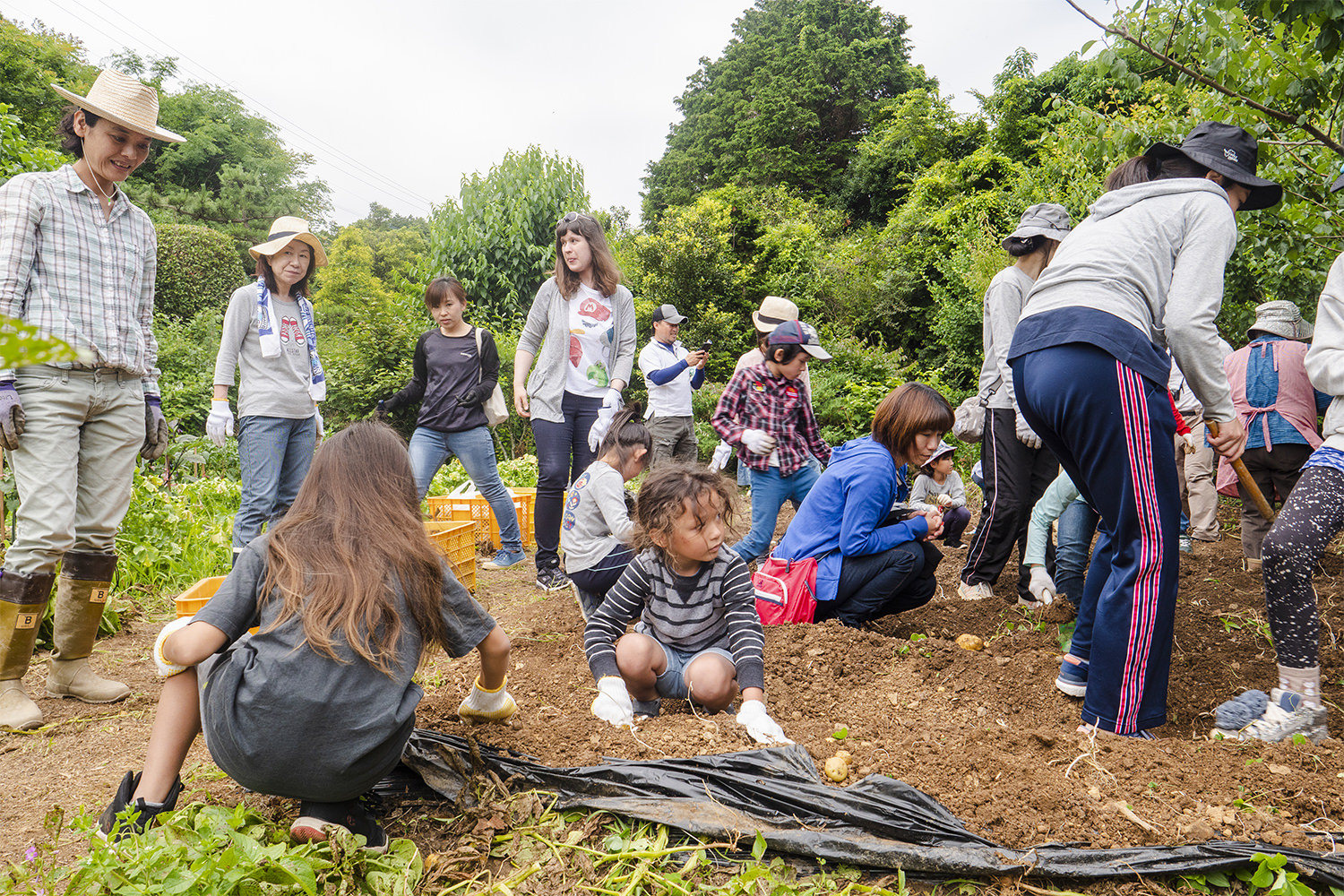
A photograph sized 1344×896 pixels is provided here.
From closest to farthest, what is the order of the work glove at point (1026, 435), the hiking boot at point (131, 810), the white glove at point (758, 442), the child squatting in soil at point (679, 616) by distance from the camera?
1. the hiking boot at point (131, 810)
2. the child squatting in soil at point (679, 616)
3. the work glove at point (1026, 435)
4. the white glove at point (758, 442)

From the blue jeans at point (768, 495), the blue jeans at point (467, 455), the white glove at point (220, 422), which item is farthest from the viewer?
the blue jeans at point (467, 455)

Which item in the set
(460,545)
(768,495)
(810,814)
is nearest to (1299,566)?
(810,814)

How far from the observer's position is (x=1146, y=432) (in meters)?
2.30

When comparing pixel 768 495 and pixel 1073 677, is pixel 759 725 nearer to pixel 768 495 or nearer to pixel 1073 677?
pixel 1073 677

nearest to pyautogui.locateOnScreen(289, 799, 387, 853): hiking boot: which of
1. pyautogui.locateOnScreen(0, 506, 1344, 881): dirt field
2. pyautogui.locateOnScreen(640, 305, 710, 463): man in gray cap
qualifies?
pyautogui.locateOnScreen(0, 506, 1344, 881): dirt field

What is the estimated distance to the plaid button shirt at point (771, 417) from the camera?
4676 mm

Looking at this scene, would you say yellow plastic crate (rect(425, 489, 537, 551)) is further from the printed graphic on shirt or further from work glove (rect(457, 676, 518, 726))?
work glove (rect(457, 676, 518, 726))

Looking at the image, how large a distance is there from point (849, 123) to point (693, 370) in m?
18.1

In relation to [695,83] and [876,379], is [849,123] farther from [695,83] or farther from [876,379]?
[876,379]

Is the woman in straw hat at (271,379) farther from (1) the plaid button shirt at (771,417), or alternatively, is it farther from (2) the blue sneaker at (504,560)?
(1) the plaid button shirt at (771,417)

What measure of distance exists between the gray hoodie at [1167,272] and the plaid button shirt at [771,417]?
2216 mm

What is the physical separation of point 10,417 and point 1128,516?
3591 millimetres

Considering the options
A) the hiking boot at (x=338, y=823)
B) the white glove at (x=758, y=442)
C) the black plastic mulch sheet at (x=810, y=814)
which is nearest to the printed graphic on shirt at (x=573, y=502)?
the white glove at (x=758, y=442)

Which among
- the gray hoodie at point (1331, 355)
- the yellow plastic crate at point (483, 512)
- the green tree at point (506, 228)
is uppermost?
the green tree at point (506, 228)
